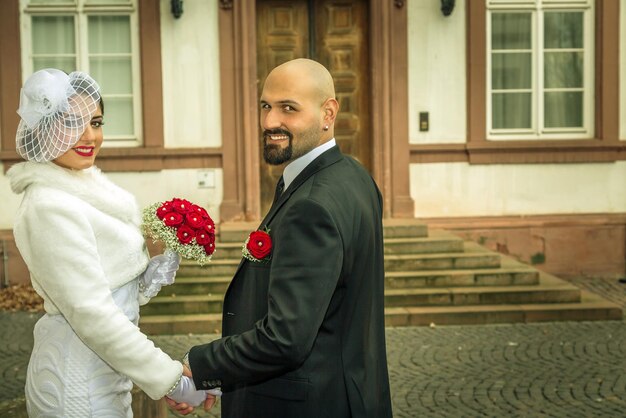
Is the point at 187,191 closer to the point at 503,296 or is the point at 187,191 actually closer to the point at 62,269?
the point at 503,296

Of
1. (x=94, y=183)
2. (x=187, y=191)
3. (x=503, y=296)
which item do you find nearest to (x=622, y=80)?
(x=503, y=296)

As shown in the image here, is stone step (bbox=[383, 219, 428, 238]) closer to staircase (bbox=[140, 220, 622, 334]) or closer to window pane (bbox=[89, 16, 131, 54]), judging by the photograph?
staircase (bbox=[140, 220, 622, 334])

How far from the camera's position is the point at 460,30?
11.5 m

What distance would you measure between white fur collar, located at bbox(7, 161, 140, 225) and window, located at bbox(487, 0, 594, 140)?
8917 millimetres

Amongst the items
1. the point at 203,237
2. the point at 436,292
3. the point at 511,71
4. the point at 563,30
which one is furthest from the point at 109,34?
the point at 203,237

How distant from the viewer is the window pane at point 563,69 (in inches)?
468


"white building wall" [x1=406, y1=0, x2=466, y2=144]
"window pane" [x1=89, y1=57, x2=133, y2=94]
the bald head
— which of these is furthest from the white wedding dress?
"white building wall" [x1=406, y1=0, x2=466, y2=144]

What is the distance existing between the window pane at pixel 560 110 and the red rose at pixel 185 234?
919cm

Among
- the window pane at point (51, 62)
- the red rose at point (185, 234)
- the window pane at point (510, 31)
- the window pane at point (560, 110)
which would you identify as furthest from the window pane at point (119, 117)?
the red rose at point (185, 234)

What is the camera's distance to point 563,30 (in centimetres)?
1187

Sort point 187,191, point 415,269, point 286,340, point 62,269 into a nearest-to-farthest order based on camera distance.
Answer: point 286,340, point 62,269, point 415,269, point 187,191

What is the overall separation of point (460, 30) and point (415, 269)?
320 centimetres

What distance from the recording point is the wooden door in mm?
11531

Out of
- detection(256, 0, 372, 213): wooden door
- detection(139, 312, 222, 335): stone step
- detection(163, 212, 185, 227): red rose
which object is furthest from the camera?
detection(256, 0, 372, 213): wooden door
